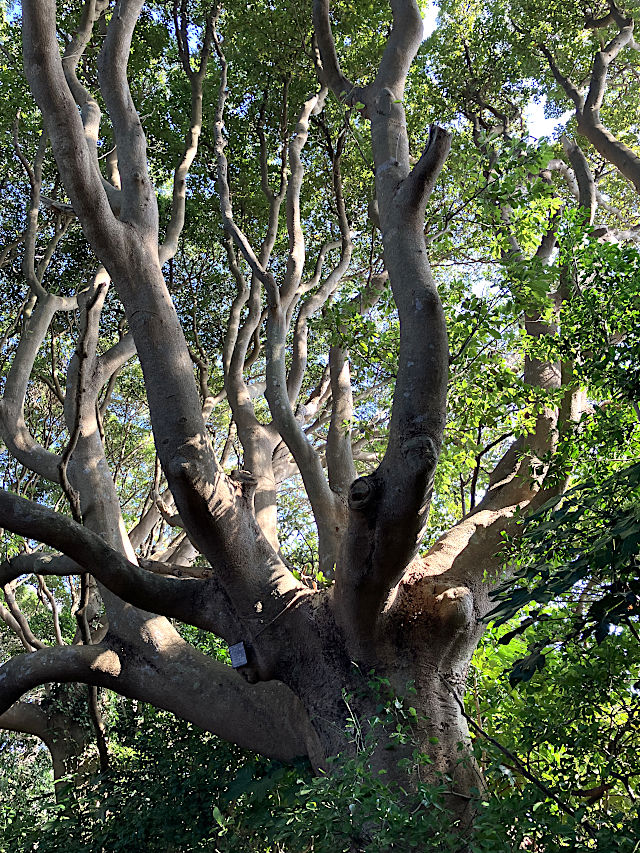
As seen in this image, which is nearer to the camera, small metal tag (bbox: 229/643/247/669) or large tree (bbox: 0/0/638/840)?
large tree (bbox: 0/0/638/840)

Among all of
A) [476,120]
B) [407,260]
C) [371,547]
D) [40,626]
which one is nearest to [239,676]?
[371,547]

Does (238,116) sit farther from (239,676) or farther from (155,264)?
(239,676)

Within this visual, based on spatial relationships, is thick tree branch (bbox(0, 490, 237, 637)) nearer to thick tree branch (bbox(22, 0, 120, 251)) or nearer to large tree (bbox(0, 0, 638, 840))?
large tree (bbox(0, 0, 638, 840))

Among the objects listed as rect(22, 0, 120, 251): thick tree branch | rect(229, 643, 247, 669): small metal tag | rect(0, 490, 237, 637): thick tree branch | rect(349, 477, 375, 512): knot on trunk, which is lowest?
rect(229, 643, 247, 669): small metal tag

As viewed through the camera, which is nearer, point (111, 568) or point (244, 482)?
point (111, 568)

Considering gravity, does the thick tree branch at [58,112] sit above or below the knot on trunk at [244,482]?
above

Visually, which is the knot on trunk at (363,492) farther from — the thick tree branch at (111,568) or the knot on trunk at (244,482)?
the thick tree branch at (111,568)

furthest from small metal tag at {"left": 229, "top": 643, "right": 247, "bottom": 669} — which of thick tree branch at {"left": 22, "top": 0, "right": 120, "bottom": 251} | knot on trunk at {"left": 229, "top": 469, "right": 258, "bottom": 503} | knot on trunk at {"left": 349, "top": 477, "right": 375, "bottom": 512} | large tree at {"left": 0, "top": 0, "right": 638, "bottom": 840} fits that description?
thick tree branch at {"left": 22, "top": 0, "right": 120, "bottom": 251}

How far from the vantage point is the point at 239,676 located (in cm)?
420

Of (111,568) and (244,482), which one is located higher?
(244,482)

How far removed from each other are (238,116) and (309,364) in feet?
13.0

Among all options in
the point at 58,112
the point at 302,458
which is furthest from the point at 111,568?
the point at 58,112

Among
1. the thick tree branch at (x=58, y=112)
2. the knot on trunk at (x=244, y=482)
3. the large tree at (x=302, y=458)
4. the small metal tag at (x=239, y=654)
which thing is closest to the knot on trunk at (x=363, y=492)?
the large tree at (x=302, y=458)

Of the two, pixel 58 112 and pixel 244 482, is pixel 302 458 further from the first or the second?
pixel 58 112
